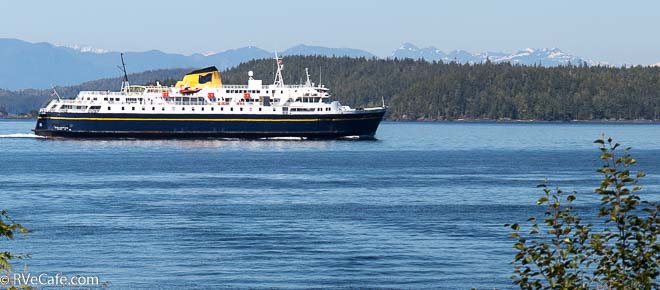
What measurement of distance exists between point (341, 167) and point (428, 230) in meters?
29.4

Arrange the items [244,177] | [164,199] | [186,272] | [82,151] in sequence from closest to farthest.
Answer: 1. [186,272]
2. [164,199]
3. [244,177]
4. [82,151]

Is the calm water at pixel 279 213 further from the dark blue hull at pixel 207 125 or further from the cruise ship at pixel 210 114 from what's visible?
the cruise ship at pixel 210 114

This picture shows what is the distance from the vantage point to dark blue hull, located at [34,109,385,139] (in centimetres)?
8762

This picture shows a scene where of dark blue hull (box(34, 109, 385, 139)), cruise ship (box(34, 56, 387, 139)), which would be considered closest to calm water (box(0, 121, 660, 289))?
dark blue hull (box(34, 109, 385, 139))

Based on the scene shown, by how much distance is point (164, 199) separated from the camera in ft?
140

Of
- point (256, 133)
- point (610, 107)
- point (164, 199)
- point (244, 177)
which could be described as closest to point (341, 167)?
point (244, 177)

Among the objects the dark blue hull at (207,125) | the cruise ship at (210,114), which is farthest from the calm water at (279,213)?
the cruise ship at (210,114)

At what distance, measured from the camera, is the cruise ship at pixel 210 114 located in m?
87.8

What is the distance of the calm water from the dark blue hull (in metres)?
12.0

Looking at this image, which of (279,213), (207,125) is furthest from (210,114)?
(279,213)

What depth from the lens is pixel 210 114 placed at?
289ft

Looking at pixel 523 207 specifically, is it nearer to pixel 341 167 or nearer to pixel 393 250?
pixel 393 250

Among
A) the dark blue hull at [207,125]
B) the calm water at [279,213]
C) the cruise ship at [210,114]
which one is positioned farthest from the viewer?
the cruise ship at [210,114]

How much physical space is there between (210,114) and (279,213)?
51315 millimetres
